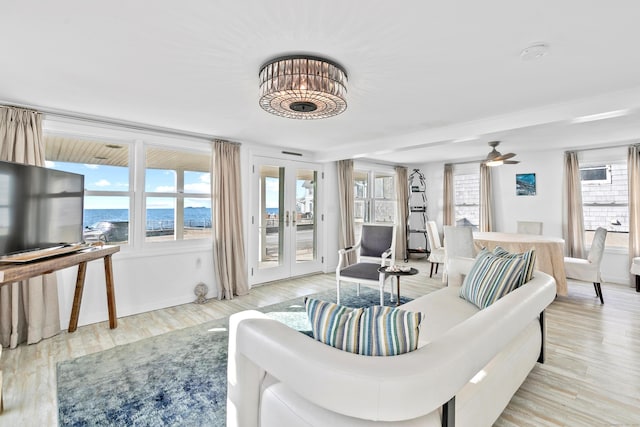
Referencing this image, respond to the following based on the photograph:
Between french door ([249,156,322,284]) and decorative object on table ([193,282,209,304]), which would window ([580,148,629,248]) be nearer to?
french door ([249,156,322,284])

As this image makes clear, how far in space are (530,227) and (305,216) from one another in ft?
13.2

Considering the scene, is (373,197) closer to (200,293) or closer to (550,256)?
(550,256)

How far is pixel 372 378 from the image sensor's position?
0.92 meters

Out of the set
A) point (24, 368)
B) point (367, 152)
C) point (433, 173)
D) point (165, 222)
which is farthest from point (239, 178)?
point (433, 173)

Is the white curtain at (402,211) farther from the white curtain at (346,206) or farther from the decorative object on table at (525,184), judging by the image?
the decorative object on table at (525,184)

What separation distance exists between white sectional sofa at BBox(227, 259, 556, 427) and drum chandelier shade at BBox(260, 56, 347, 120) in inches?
57.5

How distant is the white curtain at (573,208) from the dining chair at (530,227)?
47 centimetres

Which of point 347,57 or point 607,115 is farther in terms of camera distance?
point 607,115

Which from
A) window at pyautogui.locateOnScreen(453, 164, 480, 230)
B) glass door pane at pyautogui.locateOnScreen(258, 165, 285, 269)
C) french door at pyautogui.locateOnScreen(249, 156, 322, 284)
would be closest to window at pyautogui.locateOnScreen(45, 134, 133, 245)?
french door at pyautogui.locateOnScreen(249, 156, 322, 284)

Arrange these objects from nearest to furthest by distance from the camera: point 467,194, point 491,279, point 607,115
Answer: point 491,279 < point 607,115 < point 467,194

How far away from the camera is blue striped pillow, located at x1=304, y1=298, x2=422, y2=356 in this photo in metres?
1.10

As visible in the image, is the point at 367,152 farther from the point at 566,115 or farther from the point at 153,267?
the point at 153,267

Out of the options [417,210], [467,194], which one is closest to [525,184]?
[467,194]

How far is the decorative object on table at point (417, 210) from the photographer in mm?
7566
